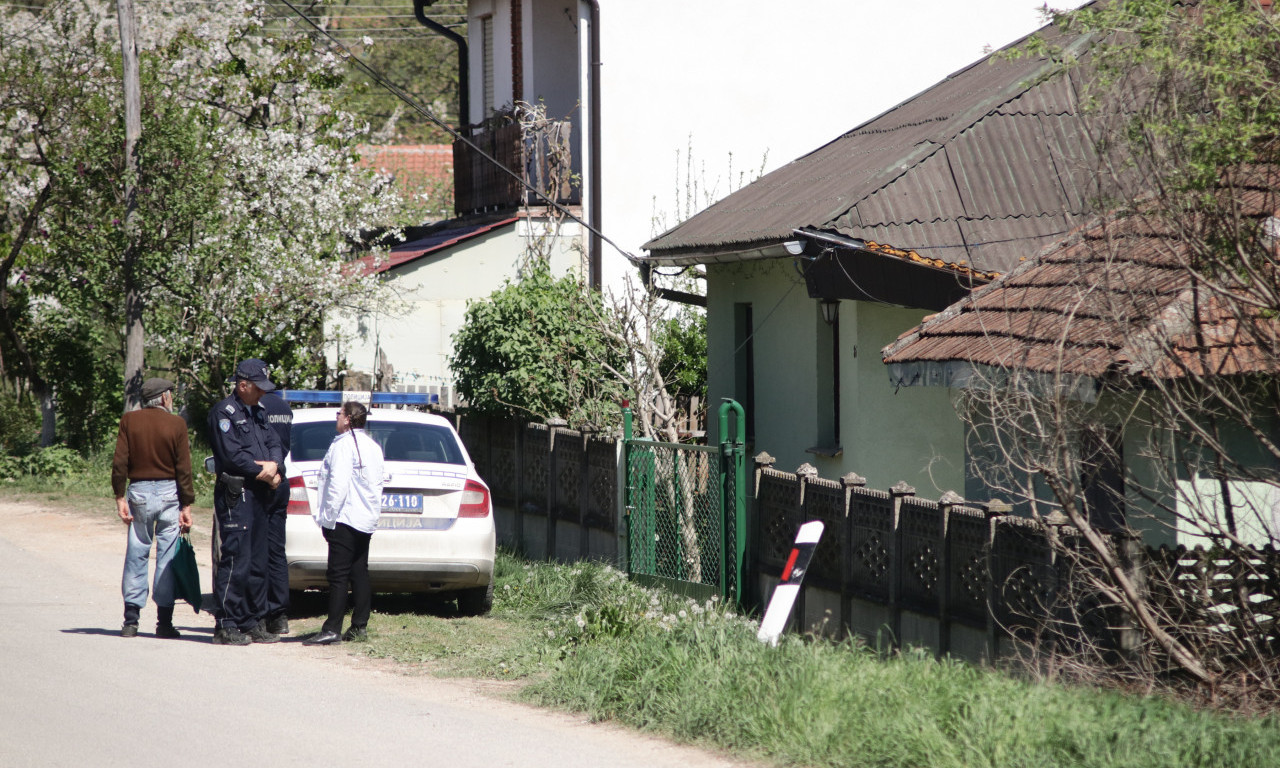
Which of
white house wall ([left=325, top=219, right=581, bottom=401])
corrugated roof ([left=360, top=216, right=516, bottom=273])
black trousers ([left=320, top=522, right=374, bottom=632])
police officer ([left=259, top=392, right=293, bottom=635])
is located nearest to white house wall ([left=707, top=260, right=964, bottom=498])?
black trousers ([left=320, top=522, right=374, bottom=632])

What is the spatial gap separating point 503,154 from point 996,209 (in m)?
11.2

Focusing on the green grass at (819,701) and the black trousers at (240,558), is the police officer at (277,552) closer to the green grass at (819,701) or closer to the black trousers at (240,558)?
the black trousers at (240,558)

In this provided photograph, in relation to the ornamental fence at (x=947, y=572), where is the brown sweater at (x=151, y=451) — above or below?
above

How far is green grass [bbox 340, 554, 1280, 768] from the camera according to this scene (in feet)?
18.4

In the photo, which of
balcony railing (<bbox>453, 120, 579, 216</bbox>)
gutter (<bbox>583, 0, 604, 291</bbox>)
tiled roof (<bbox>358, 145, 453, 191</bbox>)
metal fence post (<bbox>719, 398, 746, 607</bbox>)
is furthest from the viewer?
tiled roof (<bbox>358, 145, 453, 191</bbox>)

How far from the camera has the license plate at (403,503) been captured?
9.98m

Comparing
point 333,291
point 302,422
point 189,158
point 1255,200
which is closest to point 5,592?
point 302,422

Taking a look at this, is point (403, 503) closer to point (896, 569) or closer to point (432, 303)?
point (896, 569)

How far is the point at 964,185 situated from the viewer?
12.0 m

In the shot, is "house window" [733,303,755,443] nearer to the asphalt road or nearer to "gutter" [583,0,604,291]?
"gutter" [583,0,604,291]

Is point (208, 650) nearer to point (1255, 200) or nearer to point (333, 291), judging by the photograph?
point (1255, 200)

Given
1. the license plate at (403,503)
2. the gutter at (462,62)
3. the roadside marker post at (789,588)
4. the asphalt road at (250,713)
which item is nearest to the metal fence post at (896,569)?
the roadside marker post at (789,588)

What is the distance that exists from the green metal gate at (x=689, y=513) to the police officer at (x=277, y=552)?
310 cm

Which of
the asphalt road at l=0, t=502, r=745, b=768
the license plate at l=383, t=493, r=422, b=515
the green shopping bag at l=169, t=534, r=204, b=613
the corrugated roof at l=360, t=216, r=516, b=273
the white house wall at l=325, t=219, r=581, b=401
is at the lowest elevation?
the asphalt road at l=0, t=502, r=745, b=768
